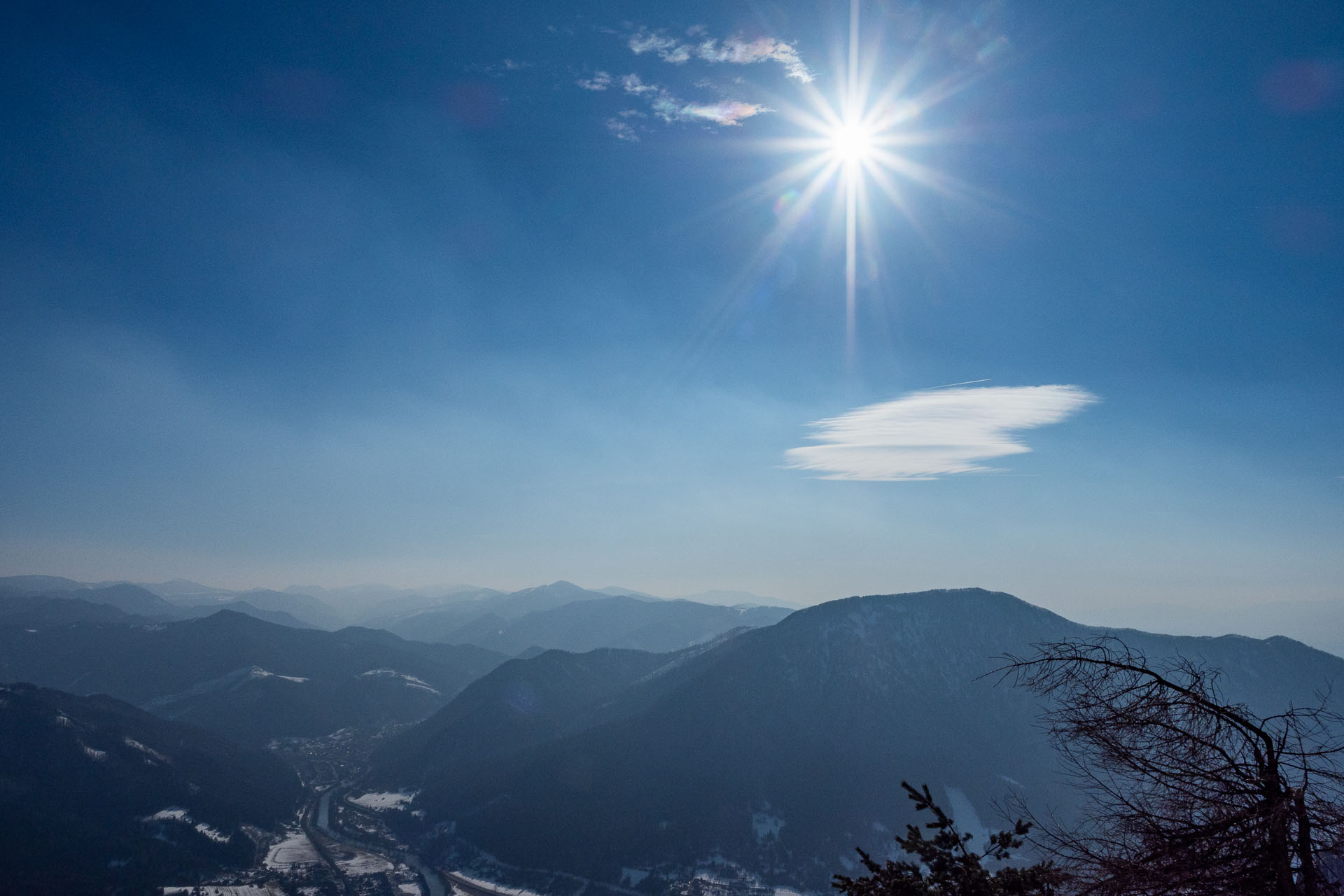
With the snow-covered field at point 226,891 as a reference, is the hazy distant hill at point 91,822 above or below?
above

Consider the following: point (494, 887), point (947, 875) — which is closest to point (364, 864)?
point (494, 887)

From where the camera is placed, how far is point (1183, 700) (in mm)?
9773

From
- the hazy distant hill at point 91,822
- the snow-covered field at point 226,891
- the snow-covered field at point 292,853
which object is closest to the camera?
the snow-covered field at point 226,891

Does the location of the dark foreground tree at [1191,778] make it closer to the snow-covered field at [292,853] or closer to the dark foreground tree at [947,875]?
the dark foreground tree at [947,875]

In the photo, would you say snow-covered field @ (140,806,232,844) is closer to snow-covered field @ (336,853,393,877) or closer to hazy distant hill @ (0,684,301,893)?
hazy distant hill @ (0,684,301,893)

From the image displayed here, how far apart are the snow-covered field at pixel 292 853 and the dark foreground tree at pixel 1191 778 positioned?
225254mm

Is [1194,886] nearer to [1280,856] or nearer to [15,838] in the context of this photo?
[1280,856]

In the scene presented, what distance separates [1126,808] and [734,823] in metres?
189

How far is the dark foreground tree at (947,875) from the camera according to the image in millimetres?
12094

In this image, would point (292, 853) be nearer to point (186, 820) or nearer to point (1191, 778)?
point (186, 820)

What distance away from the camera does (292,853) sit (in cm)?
17988

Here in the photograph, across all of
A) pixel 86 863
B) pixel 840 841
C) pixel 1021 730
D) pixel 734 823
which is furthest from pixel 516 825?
pixel 1021 730

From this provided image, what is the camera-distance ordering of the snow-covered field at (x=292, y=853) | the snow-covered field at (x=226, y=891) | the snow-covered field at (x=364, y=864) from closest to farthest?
1. the snow-covered field at (x=226, y=891)
2. the snow-covered field at (x=364, y=864)
3. the snow-covered field at (x=292, y=853)

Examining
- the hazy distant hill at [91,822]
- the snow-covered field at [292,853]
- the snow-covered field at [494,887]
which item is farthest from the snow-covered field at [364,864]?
the hazy distant hill at [91,822]
